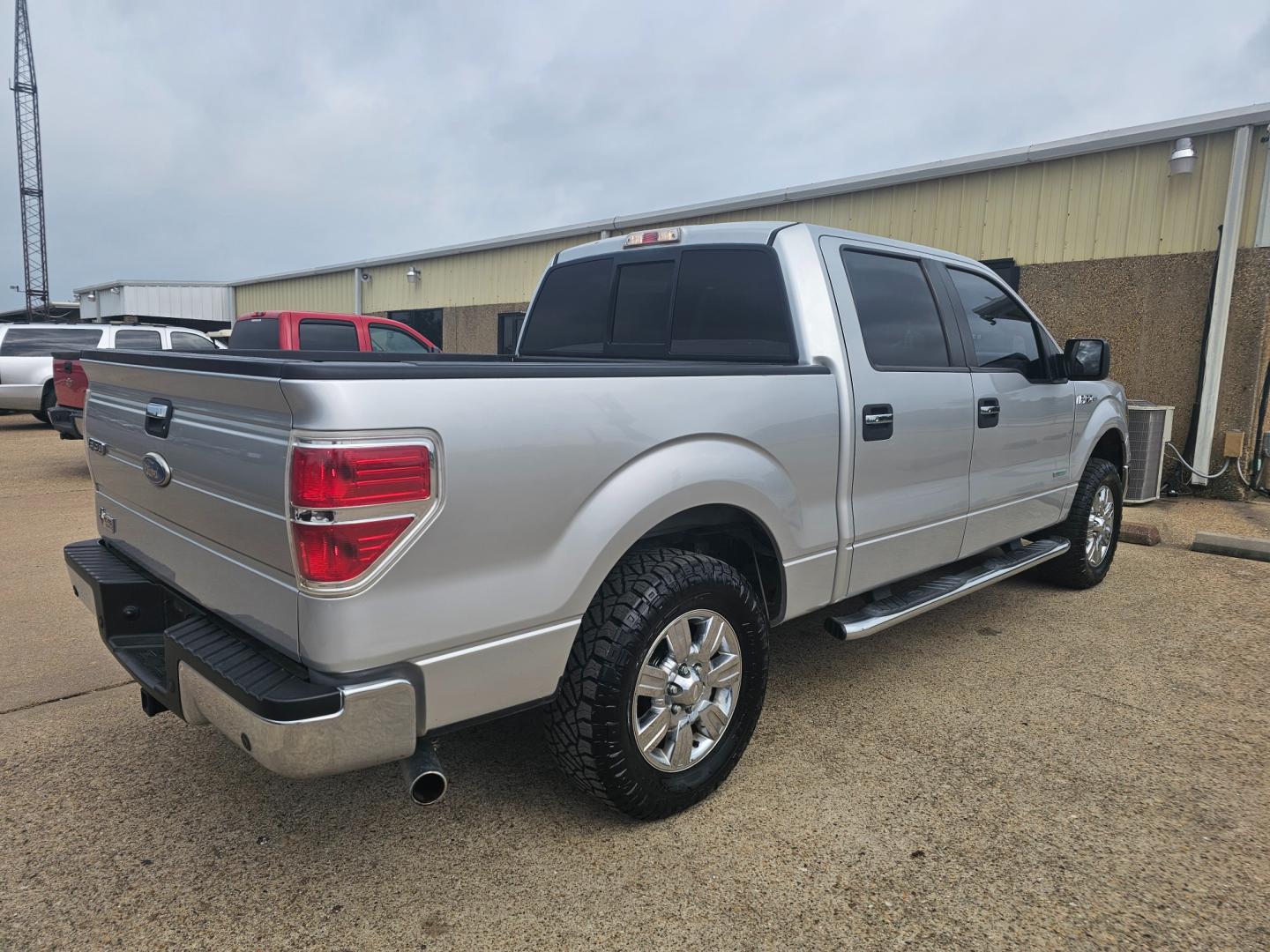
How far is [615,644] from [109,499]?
1.89 m

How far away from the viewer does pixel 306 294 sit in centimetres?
2242

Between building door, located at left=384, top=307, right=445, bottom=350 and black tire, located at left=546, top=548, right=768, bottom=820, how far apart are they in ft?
51.8

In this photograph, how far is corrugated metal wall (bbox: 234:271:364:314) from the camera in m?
20.9

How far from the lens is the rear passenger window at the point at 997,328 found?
12.8ft

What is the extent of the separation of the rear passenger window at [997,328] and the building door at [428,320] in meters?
14.6

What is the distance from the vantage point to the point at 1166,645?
414cm

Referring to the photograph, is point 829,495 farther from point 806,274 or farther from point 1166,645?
point 1166,645

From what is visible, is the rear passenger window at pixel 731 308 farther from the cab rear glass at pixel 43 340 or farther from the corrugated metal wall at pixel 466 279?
the cab rear glass at pixel 43 340

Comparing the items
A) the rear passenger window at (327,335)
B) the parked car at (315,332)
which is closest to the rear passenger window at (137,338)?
the parked car at (315,332)

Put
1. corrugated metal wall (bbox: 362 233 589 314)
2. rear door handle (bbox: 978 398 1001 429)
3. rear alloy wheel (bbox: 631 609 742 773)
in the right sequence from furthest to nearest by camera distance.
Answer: corrugated metal wall (bbox: 362 233 589 314) < rear door handle (bbox: 978 398 1001 429) < rear alloy wheel (bbox: 631 609 742 773)

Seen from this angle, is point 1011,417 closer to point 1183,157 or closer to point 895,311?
point 895,311

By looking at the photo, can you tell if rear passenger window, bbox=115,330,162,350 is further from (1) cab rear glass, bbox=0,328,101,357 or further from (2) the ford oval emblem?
(2) the ford oval emblem

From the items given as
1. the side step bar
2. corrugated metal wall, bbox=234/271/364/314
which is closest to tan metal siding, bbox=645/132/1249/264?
the side step bar

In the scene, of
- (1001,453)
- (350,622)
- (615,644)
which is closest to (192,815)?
(350,622)
